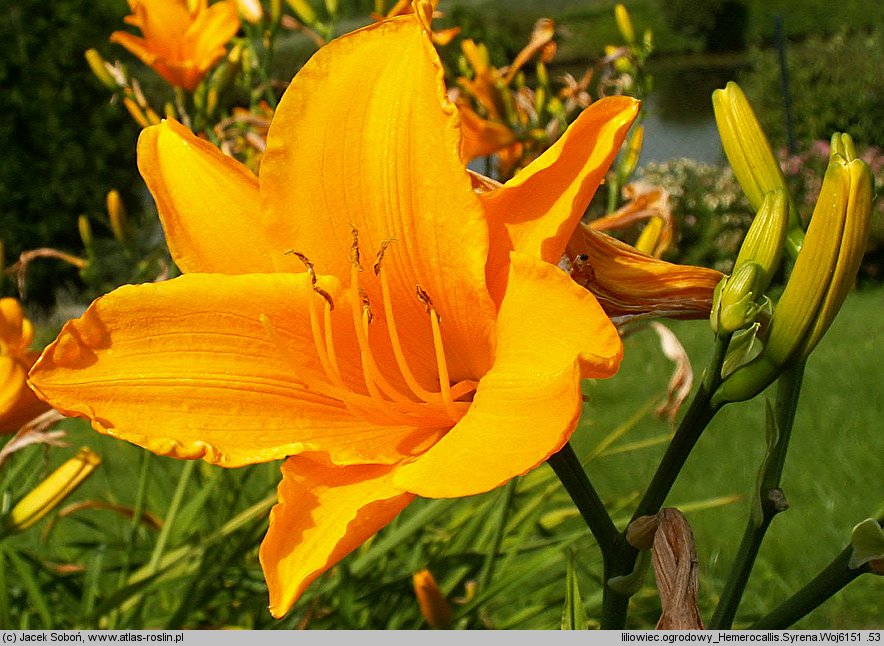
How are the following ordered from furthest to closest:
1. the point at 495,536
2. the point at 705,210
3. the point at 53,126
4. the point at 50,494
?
the point at 705,210 < the point at 53,126 < the point at 495,536 < the point at 50,494

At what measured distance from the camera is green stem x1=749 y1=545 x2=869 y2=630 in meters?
0.56

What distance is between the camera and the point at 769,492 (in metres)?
0.58

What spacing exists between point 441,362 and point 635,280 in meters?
0.16

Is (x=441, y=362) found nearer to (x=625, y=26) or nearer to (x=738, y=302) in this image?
(x=738, y=302)

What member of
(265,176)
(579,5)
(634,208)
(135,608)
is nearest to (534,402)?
(265,176)

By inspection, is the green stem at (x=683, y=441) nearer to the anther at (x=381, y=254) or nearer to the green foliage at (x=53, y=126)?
the anther at (x=381, y=254)

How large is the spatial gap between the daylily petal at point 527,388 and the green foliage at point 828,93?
6.70 meters

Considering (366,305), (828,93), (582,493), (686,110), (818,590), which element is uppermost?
(366,305)

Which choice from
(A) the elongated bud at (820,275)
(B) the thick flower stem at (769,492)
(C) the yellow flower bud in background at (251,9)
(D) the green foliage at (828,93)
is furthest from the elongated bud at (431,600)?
(D) the green foliage at (828,93)

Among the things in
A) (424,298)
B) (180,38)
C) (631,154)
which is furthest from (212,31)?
(424,298)

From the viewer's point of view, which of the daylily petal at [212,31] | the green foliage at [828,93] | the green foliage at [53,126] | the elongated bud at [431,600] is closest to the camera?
the elongated bud at [431,600]

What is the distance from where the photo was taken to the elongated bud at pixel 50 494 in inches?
42.3

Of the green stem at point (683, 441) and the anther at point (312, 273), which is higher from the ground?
the anther at point (312, 273)

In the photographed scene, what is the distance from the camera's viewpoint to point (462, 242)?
1.86 ft
